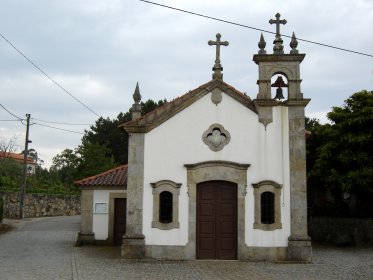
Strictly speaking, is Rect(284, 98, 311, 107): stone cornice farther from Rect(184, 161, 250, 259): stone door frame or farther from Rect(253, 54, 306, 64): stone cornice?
Rect(184, 161, 250, 259): stone door frame

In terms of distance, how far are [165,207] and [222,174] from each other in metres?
2.15

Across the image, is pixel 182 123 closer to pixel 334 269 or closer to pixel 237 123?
pixel 237 123

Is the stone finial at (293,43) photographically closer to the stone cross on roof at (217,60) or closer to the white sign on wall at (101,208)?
the stone cross on roof at (217,60)

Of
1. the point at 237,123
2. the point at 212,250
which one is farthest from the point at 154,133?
the point at 212,250

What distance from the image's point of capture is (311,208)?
83.7ft

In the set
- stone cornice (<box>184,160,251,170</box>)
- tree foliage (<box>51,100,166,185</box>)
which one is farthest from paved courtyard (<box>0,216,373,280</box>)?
tree foliage (<box>51,100,166,185</box>)

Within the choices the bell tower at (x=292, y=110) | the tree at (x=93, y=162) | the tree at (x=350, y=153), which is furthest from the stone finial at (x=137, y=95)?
the tree at (x=93, y=162)

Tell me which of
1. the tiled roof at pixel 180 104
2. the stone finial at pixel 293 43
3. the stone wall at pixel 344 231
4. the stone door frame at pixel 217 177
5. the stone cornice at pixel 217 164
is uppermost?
the stone finial at pixel 293 43

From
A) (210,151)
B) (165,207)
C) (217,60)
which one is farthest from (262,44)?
(165,207)

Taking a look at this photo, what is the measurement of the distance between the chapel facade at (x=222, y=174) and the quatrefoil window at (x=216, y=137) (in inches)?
1.3

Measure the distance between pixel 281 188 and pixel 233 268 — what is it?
3.35 metres

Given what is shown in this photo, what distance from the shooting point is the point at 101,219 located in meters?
20.1

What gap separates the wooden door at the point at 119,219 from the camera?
2008 centimetres

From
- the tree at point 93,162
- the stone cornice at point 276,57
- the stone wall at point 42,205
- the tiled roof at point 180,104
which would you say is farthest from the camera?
the tree at point 93,162
